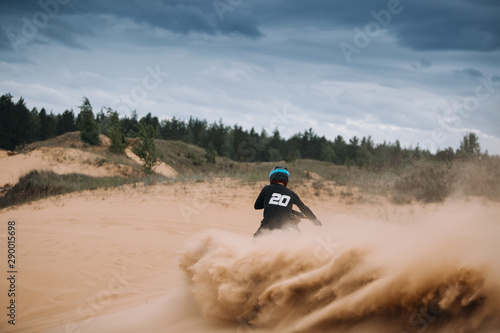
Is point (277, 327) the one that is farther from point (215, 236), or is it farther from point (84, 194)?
point (84, 194)

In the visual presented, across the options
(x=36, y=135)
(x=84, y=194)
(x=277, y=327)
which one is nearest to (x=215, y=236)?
(x=277, y=327)

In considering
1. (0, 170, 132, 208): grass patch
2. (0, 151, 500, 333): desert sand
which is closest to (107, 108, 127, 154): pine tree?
(0, 170, 132, 208): grass patch

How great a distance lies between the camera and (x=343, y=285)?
136 inches

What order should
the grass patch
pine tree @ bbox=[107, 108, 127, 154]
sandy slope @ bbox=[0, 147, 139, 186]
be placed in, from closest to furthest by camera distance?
the grass patch, sandy slope @ bbox=[0, 147, 139, 186], pine tree @ bbox=[107, 108, 127, 154]

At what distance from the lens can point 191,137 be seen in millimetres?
93875

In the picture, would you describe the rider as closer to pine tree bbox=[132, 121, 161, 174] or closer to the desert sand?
the desert sand

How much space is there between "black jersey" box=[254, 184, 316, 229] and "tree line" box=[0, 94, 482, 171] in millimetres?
39192

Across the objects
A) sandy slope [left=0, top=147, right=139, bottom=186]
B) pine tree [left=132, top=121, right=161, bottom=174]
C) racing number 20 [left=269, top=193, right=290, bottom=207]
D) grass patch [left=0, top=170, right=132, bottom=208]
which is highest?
pine tree [left=132, top=121, right=161, bottom=174]

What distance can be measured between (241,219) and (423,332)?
10584 millimetres

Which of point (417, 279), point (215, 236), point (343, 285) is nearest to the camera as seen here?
point (417, 279)

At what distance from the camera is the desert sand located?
9.77 feet

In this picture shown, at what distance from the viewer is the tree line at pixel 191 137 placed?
154 feet

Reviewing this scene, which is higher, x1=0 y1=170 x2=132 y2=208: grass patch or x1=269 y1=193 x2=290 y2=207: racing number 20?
x1=269 y1=193 x2=290 y2=207: racing number 20

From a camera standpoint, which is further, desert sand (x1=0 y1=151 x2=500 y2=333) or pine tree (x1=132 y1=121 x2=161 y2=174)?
pine tree (x1=132 y1=121 x2=161 y2=174)
